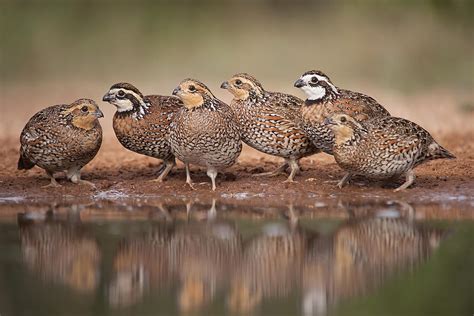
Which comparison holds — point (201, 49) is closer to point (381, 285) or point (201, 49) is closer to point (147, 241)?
point (147, 241)

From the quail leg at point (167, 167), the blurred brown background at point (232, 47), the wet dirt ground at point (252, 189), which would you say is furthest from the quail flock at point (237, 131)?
the blurred brown background at point (232, 47)

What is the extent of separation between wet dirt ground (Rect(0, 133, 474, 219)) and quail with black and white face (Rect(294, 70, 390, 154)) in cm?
56

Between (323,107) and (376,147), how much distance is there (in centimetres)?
88

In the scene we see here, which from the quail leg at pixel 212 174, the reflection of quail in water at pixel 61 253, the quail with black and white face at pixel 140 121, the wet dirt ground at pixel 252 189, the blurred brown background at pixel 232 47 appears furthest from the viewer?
the blurred brown background at pixel 232 47

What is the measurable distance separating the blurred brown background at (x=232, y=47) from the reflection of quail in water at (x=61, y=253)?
25.3ft

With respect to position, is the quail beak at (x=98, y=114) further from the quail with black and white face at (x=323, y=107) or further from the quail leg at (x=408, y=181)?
the quail leg at (x=408, y=181)

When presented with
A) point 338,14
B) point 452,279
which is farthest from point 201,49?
point 452,279

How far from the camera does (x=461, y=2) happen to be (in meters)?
19.1

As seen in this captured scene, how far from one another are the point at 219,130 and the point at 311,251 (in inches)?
114

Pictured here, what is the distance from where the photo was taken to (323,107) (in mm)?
11555

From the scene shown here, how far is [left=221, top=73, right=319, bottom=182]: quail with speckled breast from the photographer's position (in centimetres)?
1175

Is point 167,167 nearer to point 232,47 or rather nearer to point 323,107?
point 323,107

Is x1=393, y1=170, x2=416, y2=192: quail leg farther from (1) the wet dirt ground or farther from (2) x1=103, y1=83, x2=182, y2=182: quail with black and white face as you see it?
(2) x1=103, y1=83, x2=182, y2=182: quail with black and white face

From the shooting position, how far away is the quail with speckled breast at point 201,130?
11219 mm
